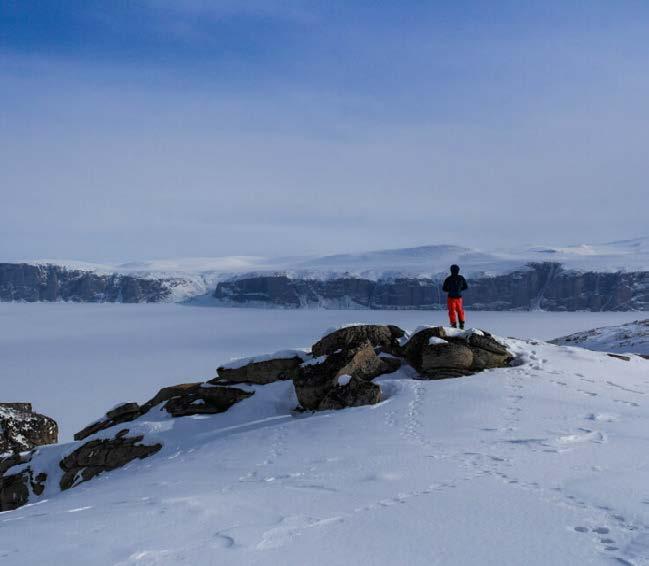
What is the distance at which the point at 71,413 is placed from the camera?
58.2m

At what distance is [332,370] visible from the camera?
621 inches

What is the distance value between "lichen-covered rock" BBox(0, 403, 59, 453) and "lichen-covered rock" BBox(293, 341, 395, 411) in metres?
13.7

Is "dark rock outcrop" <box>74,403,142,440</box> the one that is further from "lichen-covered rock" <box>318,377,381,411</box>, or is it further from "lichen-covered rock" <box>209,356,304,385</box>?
"lichen-covered rock" <box>318,377,381,411</box>

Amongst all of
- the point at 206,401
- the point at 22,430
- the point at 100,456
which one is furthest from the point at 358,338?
the point at 22,430

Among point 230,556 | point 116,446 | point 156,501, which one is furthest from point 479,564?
point 116,446

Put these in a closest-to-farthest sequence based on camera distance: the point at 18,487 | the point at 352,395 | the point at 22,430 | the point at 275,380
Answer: the point at 352,395 < the point at 18,487 < the point at 275,380 < the point at 22,430

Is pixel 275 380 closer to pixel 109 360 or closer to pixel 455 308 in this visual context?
pixel 455 308

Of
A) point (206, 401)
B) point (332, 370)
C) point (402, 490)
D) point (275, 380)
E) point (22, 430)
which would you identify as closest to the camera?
point (402, 490)

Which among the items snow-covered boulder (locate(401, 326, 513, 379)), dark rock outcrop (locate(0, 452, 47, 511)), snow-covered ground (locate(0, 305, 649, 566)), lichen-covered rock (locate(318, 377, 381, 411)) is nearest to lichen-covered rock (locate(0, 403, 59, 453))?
dark rock outcrop (locate(0, 452, 47, 511))

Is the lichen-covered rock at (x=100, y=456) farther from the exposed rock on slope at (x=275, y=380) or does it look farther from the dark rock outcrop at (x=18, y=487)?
the dark rock outcrop at (x=18, y=487)

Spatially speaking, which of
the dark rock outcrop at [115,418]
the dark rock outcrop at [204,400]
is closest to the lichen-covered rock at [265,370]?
the dark rock outcrop at [204,400]

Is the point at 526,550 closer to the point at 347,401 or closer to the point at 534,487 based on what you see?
the point at 534,487

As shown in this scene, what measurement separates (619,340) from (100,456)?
136 ft

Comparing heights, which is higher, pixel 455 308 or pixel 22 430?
pixel 455 308
